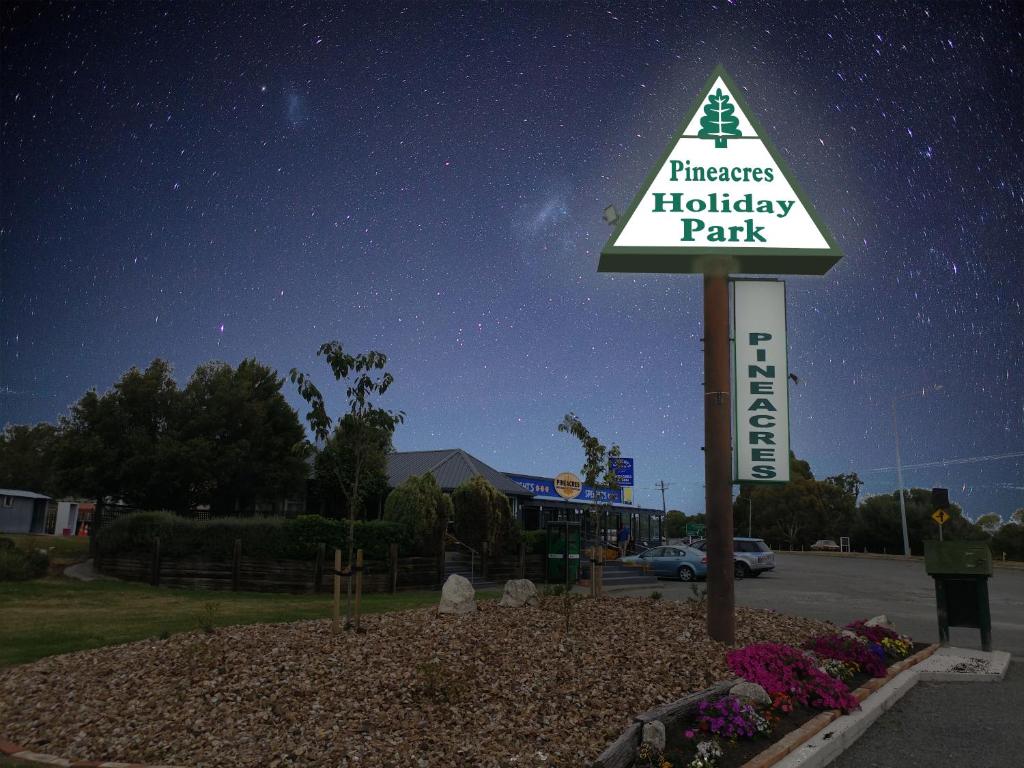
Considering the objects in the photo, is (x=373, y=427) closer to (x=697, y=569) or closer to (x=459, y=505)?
(x=459, y=505)

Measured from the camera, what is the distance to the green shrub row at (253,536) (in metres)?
18.1

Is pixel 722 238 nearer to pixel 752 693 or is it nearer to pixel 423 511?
pixel 752 693

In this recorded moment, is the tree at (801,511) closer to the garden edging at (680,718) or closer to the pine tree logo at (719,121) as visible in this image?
the pine tree logo at (719,121)

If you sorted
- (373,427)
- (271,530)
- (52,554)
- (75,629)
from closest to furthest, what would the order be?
(373,427), (75,629), (271,530), (52,554)

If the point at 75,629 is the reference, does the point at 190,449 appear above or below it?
above

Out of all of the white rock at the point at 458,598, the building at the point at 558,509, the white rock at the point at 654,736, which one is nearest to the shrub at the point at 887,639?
the white rock at the point at 458,598

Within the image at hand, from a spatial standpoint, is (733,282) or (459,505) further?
(459,505)

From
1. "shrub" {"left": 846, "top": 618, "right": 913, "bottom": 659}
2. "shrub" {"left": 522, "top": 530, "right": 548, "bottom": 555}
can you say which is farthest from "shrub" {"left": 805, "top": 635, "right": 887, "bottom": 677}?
"shrub" {"left": 522, "top": 530, "right": 548, "bottom": 555}

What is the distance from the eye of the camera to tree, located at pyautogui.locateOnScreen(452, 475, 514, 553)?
950 inches

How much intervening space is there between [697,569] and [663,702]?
20.8 meters

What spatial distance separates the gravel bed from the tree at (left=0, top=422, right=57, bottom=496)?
76886 mm

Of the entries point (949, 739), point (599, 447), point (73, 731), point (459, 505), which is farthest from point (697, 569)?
point (73, 731)

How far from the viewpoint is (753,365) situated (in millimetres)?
9062

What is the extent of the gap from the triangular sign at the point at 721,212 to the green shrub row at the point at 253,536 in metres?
11.5
